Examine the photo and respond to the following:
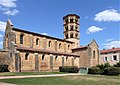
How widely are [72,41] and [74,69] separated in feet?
53.3

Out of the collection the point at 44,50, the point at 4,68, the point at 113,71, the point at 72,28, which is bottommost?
the point at 113,71

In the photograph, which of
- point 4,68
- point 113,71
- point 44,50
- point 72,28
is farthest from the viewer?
point 72,28

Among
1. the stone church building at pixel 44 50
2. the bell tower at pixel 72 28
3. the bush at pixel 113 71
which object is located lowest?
the bush at pixel 113 71

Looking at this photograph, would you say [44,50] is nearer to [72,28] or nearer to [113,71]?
[113,71]

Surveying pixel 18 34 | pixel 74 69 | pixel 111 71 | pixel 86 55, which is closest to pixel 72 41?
pixel 86 55

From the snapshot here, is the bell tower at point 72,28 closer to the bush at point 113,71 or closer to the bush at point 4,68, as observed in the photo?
the bush at point 113,71

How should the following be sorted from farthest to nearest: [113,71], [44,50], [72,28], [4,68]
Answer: [72,28]
[44,50]
[4,68]
[113,71]

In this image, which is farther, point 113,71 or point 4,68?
point 4,68

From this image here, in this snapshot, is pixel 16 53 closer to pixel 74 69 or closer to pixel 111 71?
pixel 74 69

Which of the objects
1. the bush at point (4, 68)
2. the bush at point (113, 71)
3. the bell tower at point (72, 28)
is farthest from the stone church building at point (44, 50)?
the bush at point (113, 71)

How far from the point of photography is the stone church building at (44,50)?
113 feet

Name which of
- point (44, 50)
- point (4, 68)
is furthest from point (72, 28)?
point (4, 68)

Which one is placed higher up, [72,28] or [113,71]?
[72,28]

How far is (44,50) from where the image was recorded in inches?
1571
